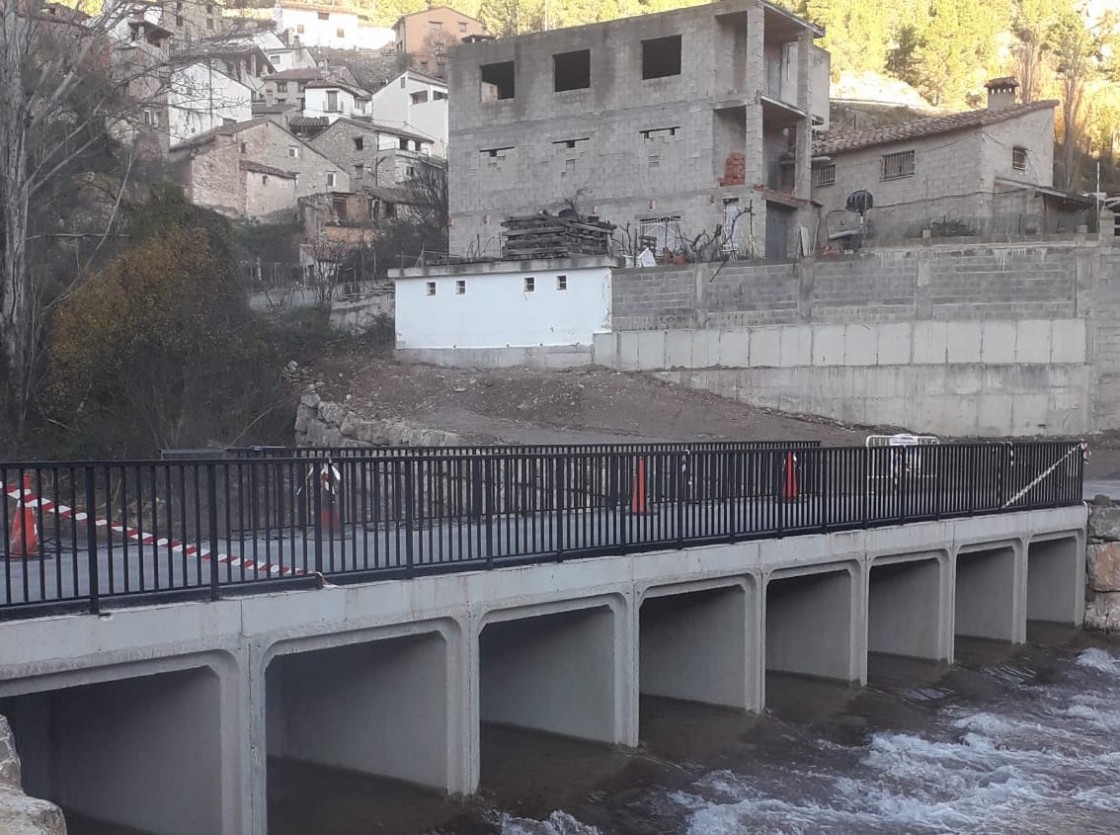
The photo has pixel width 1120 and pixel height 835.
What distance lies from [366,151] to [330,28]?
52845mm

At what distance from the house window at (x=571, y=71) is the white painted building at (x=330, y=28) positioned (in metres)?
78.6

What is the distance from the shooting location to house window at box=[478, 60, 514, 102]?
44.0m

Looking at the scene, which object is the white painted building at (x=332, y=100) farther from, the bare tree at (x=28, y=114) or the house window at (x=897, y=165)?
the bare tree at (x=28, y=114)

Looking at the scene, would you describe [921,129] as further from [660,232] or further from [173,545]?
[173,545]

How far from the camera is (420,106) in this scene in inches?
3145

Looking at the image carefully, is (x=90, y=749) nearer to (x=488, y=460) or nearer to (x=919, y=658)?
(x=488, y=460)

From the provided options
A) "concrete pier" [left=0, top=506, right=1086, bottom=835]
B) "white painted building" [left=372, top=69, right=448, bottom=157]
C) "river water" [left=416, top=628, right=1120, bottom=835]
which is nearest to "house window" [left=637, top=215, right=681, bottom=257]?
"concrete pier" [left=0, top=506, right=1086, bottom=835]

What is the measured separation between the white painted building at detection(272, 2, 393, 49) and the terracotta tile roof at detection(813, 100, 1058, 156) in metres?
79.9

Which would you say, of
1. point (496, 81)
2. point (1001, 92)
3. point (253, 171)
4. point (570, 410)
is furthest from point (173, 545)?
point (253, 171)

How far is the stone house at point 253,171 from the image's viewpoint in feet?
199

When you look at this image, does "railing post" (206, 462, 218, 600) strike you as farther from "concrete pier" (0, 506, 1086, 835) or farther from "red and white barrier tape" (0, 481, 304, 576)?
"concrete pier" (0, 506, 1086, 835)

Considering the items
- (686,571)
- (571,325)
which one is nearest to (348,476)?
(686,571)

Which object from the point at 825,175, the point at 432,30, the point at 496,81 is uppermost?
the point at 432,30

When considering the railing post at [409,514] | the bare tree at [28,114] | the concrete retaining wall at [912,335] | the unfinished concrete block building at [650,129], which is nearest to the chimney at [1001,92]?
the unfinished concrete block building at [650,129]
